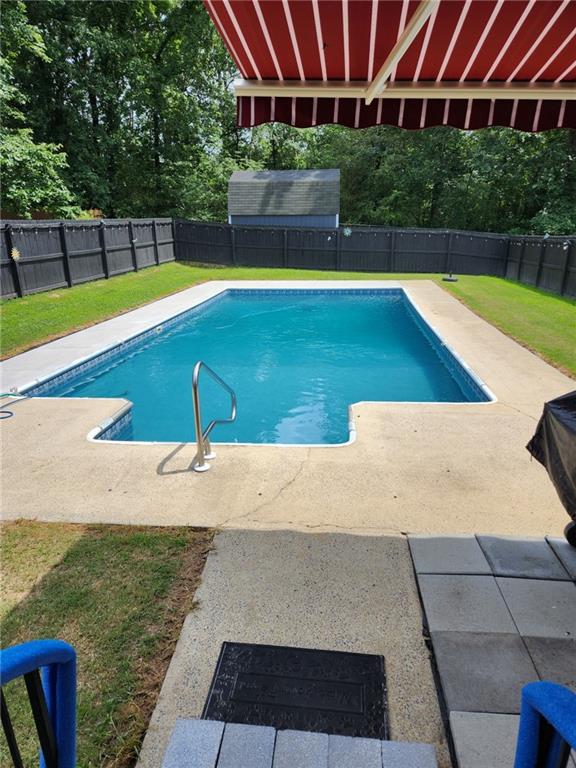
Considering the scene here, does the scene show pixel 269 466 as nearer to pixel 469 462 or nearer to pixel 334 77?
pixel 469 462

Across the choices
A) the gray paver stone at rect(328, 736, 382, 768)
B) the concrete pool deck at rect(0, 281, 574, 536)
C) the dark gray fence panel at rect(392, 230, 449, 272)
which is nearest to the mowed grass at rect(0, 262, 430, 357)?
Answer: the dark gray fence panel at rect(392, 230, 449, 272)

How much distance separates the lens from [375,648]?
8.26ft

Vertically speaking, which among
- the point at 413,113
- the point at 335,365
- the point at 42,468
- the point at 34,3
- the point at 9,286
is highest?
the point at 34,3

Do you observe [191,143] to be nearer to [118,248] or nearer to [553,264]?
[118,248]

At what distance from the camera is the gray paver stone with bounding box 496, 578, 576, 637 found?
2607 mm

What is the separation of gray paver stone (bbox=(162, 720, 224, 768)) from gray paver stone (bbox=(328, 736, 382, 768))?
48 cm

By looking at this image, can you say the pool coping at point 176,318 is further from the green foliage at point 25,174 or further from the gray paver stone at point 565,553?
the green foliage at point 25,174

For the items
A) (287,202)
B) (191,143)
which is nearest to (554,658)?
(287,202)

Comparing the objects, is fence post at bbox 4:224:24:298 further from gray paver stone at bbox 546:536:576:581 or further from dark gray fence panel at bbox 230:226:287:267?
gray paver stone at bbox 546:536:576:581

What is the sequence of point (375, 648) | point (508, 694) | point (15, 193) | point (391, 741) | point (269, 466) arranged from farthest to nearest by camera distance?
point (15, 193)
point (269, 466)
point (375, 648)
point (508, 694)
point (391, 741)

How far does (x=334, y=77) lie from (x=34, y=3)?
2480cm

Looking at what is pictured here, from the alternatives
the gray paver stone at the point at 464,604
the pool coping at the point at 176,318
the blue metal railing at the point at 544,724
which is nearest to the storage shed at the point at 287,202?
the pool coping at the point at 176,318

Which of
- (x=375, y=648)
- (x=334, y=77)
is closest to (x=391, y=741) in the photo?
(x=375, y=648)

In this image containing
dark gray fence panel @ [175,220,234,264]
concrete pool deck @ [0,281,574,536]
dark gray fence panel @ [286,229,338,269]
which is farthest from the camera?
dark gray fence panel @ [175,220,234,264]
